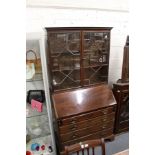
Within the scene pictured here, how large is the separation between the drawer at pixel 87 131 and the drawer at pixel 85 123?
41mm

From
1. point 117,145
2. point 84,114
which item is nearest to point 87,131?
point 84,114

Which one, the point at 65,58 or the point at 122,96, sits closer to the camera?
the point at 65,58

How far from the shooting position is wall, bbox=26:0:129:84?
2.37m

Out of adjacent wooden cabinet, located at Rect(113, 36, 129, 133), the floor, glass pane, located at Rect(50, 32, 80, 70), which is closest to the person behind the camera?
glass pane, located at Rect(50, 32, 80, 70)

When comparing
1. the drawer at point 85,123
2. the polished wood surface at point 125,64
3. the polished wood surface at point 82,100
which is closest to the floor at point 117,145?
A: the drawer at point 85,123

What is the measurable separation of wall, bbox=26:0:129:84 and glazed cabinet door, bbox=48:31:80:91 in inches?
13.8

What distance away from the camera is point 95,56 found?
8.39 ft

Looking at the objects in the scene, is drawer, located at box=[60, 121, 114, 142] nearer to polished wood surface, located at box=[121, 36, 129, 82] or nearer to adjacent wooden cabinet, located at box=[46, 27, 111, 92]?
adjacent wooden cabinet, located at box=[46, 27, 111, 92]

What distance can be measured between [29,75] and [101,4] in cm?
150

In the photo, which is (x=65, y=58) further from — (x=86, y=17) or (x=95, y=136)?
(x=95, y=136)

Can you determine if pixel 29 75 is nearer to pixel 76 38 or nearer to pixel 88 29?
pixel 76 38

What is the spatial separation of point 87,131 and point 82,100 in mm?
428

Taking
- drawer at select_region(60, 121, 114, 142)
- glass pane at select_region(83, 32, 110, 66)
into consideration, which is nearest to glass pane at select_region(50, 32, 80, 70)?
glass pane at select_region(83, 32, 110, 66)

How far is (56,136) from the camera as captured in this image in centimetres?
249
